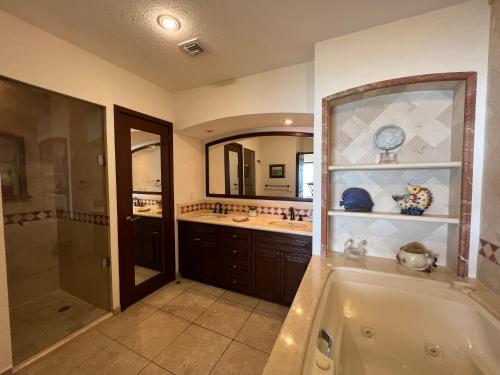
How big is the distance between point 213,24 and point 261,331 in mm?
2547

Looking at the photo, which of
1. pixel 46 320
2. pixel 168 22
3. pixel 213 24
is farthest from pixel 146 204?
pixel 213 24

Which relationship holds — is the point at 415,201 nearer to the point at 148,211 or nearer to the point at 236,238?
the point at 236,238

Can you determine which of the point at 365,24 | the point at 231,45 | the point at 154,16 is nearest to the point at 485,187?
the point at 365,24

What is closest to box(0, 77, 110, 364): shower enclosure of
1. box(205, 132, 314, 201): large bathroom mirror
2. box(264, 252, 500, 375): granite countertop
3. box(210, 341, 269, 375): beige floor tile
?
box(210, 341, 269, 375): beige floor tile

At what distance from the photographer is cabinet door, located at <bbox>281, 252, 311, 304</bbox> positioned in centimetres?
206

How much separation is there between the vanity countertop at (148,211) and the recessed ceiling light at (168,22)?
179 centimetres

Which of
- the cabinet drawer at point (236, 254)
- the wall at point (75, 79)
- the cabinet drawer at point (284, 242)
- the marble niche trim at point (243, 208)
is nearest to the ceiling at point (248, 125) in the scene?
the wall at point (75, 79)

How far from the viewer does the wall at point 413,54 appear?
1259 mm

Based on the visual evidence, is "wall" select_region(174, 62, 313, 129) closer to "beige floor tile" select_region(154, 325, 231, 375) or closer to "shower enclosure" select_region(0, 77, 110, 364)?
"shower enclosure" select_region(0, 77, 110, 364)

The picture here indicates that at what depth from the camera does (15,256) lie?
199 cm

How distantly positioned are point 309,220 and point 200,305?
1.57 m

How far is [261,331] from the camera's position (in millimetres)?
1840

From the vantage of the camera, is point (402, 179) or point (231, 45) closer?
point (402, 179)

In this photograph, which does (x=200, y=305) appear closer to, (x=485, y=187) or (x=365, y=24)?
(x=485, y=187)
